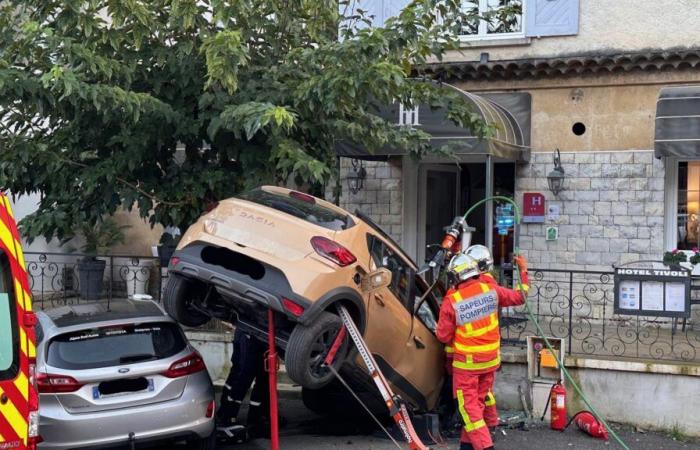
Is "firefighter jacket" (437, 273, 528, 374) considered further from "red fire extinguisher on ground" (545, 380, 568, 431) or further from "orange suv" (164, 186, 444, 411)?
"red fire extinguisher on ground" (545, 380, 568, 431)

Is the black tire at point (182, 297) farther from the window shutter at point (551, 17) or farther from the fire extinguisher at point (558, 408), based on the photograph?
the window shutter at point (551, 17)

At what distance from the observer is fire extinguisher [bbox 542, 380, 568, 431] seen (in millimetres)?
7383

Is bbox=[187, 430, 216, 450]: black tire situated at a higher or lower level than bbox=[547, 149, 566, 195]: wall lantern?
lower

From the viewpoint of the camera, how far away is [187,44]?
7.16 m

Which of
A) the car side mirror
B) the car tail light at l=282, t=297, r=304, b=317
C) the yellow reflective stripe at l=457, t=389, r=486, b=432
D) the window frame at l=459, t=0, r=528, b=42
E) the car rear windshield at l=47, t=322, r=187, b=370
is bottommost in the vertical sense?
the yellow reflective stripe at l=457, t=389, r=486, b=432

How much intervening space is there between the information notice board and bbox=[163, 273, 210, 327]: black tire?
448cm

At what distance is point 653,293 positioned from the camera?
7965 millimetres

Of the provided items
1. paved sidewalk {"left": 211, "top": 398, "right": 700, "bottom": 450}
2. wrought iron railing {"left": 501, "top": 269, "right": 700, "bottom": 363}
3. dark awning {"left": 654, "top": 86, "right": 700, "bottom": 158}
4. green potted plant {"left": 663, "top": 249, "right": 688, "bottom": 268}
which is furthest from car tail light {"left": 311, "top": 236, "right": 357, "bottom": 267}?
dark awning {"left": 654, "top": 86, "right": 700, "bottom": 158}

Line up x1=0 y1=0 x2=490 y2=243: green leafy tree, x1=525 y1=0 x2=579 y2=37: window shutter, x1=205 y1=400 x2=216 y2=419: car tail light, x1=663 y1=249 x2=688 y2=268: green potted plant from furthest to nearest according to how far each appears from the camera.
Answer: x1=525 y1=0 x2=579 y2=37: window shutter, x1=663 y1=249 x2=688 y2=268: green potted plant, x1=0 y1=0 x2=490 y2=243: green leafy tree, x1=205 y1=400 x2=216 y2=419: car tail light

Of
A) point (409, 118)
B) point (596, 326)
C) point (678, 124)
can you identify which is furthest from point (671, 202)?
point (409, 118)

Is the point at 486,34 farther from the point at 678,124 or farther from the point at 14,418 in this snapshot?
the point at 14,418

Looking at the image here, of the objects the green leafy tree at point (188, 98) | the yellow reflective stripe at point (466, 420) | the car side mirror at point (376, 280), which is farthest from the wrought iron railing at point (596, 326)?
the car side mirror at point (376, 280)

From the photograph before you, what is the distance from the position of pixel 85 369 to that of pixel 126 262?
7.92m

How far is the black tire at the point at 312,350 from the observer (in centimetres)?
515
